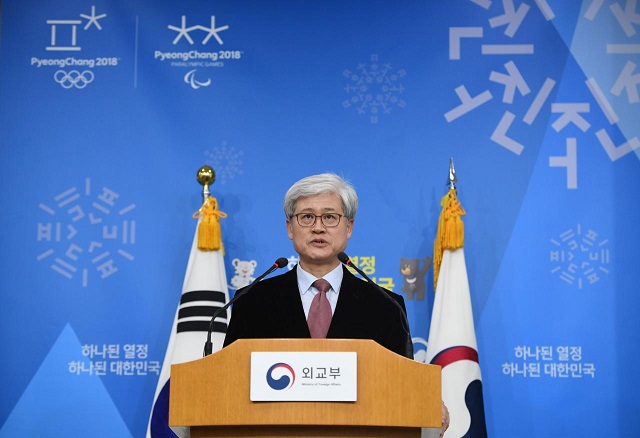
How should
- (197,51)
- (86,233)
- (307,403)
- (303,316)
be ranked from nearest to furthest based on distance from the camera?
(307,403) < (303,316) < (86,233) < (197,51)

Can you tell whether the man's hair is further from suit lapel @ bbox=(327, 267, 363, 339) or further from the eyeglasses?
suit lapel @ bbox=(327, 267, 363, 339)

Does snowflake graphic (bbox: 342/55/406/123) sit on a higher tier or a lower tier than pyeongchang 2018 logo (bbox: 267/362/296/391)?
higher

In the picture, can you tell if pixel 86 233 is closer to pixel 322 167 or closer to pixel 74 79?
pixel 74 79

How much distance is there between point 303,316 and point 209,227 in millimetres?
1256

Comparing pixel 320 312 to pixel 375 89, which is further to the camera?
pixel 375 89

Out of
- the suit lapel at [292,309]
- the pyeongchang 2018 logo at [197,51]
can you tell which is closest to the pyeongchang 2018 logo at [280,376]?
the suit lapel at [292,309]

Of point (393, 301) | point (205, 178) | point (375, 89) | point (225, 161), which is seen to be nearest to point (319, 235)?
point (393, 301)

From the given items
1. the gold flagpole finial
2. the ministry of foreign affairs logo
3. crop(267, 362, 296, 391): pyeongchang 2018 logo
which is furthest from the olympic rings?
crop(267, 362, 296, 391): pyeongchang 2018 logo

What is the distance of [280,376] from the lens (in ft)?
6.55

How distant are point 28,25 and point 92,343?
65.0 inches

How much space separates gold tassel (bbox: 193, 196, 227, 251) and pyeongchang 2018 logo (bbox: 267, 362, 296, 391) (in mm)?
1860

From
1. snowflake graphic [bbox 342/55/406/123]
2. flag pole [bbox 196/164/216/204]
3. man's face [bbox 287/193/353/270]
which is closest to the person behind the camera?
man's face [bbox 287/193/353/270]

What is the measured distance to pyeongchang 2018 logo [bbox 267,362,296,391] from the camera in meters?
1.99

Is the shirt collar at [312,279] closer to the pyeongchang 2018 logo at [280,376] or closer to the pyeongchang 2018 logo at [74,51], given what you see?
the pyeongchang 2018 logo at [280,376]
